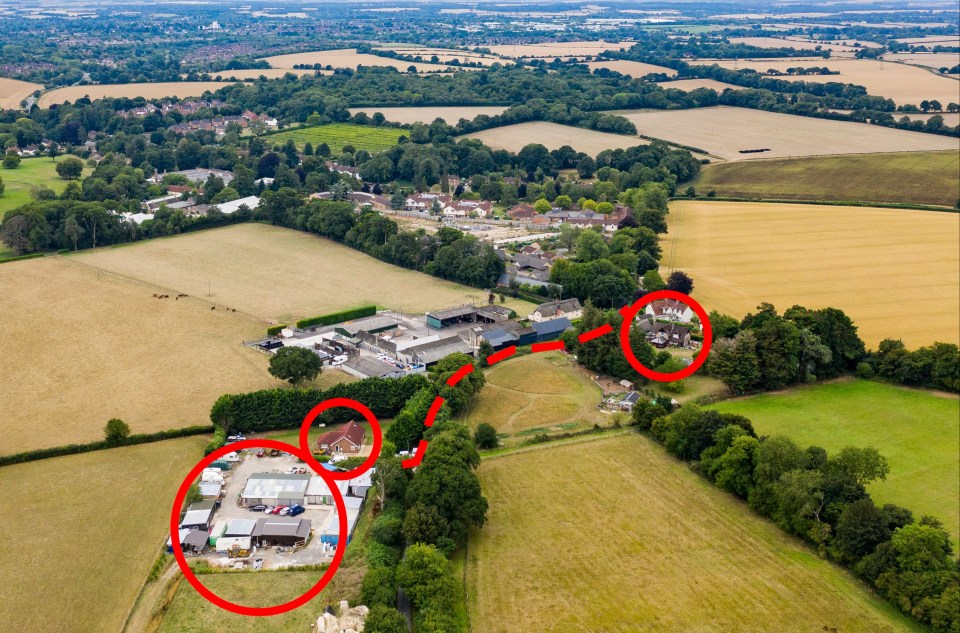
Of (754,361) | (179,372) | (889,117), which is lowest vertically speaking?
(179,372)

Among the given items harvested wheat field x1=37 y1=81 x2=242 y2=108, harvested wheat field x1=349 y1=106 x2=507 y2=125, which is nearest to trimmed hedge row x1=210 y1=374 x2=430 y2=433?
harvested wheat field x1=349 y1=106 x2=507 y2=125

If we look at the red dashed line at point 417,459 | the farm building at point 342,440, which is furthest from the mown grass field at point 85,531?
the red dashed line at point 417,459

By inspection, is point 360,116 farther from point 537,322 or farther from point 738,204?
point 537,322

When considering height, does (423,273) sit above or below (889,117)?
below

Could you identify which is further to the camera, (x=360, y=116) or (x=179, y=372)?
(x=360, y=116)

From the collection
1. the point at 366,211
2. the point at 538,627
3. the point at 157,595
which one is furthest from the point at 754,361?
the point at 366,211

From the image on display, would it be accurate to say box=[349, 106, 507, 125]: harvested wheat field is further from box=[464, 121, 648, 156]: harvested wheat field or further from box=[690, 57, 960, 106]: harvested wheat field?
box=[690, 57, 960, 106]: harvested wheat field

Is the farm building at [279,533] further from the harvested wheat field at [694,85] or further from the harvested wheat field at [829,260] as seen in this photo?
the harvested wheat field at [694,85]
